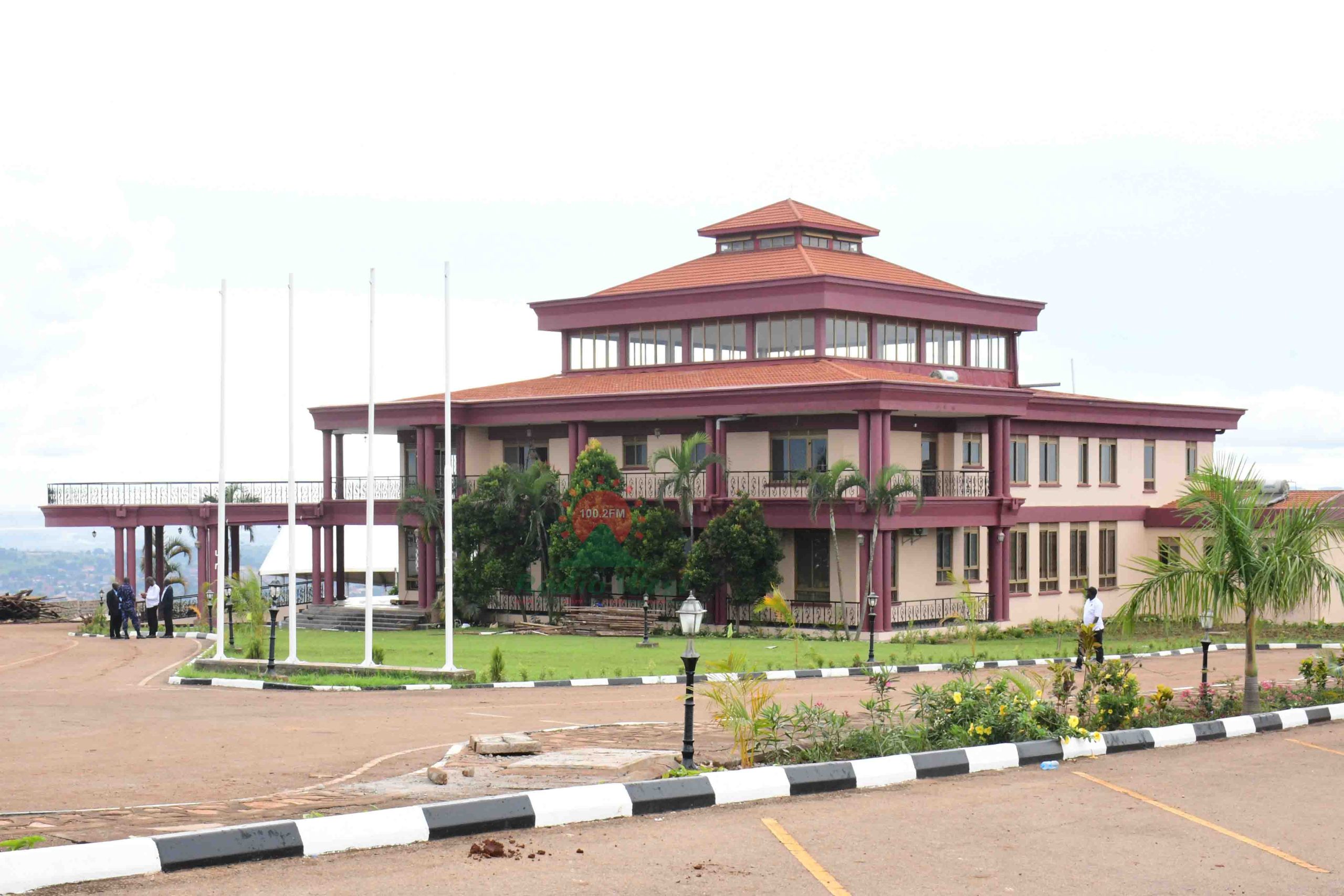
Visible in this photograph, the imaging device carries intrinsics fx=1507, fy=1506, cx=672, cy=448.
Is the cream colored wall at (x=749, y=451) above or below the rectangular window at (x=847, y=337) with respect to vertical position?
below

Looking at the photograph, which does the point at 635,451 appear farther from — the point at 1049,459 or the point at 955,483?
the point at 1049,459

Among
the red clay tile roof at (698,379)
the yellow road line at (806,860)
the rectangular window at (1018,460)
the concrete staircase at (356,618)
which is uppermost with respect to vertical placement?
the red clay tile roof at (698,379)

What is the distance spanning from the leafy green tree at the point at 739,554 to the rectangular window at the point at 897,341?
8143 millimetres

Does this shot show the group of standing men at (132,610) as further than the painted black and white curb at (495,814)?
Yes

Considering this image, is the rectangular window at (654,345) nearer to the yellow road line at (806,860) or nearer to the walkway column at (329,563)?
the walkway column at (329,563)

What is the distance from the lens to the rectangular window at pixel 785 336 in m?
43.2

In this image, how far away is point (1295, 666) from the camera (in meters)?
28.5

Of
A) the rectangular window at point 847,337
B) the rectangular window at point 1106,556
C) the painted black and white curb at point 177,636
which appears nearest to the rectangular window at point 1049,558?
the rectangular window at point 1106,556

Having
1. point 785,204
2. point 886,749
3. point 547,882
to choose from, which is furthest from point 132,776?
point 785,204

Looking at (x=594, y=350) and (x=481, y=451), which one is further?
(x=594, y=350)

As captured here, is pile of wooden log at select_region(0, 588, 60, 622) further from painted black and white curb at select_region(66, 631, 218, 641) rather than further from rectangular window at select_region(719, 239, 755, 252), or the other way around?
rectangular window at select_region(719, 239, 755, 252)

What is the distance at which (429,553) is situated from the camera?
43.3m

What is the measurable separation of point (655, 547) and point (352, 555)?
2636 cm

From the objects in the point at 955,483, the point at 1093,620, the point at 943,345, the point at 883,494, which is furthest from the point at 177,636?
the point at 1093,620
